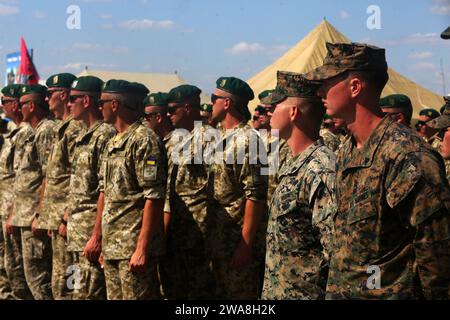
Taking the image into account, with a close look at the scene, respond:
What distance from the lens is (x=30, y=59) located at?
56.9 feet

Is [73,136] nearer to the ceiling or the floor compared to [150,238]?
nearer to the ceiling

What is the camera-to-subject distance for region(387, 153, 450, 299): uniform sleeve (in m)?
2.58

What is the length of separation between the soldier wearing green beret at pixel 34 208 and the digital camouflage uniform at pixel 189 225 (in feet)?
5.52

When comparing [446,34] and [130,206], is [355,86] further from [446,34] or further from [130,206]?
[130,206]

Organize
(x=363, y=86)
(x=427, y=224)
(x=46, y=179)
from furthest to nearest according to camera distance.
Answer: (x=46, y=179)
(x=363, y=86)
(x=427, y=224)

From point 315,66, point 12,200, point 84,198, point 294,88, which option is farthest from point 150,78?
point 294,88

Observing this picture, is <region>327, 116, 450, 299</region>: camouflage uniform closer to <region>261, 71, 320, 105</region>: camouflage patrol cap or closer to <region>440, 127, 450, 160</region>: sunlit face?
<region>261, 71, 320, 105</region>: camouflage patrol cap

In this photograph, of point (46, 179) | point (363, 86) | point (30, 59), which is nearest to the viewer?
point (363, 86)

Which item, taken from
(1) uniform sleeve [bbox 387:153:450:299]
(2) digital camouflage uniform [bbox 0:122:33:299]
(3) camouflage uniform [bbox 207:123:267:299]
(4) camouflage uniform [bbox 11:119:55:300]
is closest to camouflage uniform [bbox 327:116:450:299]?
(1) uniform sleeve [bbox 387:153:450:299]

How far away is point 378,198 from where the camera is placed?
2732 millimetres

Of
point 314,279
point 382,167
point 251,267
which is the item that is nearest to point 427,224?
point 382,167

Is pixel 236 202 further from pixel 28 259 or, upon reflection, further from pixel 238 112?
pixel 28 259

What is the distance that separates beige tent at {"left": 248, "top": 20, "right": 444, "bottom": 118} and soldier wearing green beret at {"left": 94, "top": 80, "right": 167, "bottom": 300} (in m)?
13.5
